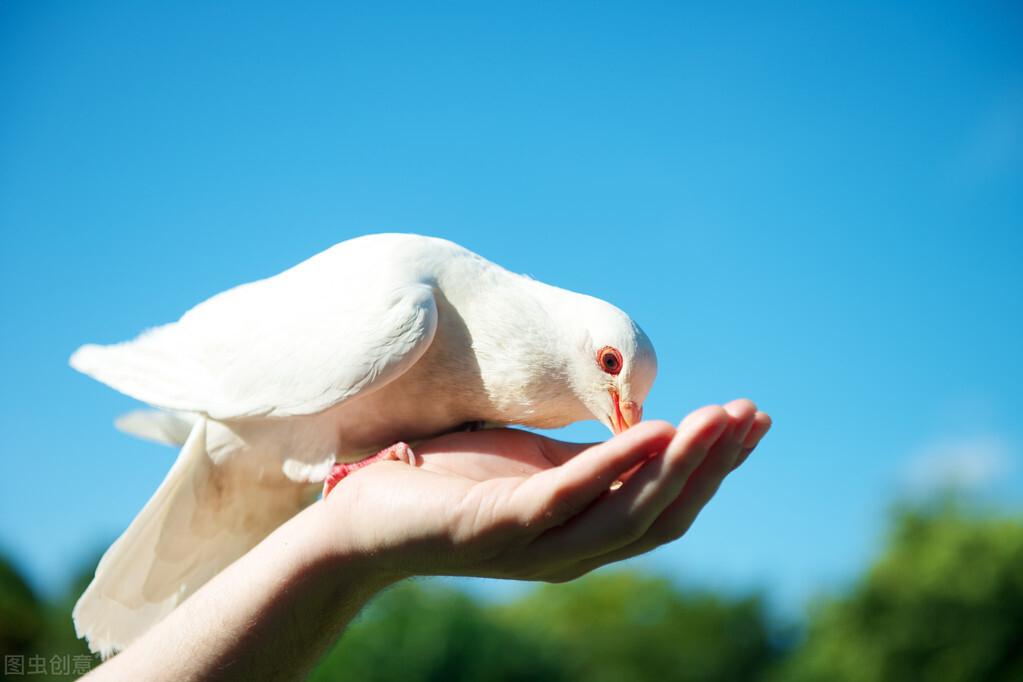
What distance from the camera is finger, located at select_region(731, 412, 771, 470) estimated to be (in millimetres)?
2746

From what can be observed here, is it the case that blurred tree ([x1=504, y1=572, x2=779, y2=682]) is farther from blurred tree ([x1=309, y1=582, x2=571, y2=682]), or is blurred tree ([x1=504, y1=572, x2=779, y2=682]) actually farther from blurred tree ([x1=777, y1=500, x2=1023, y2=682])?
blurred tree ([x1=309, y1=582, x2=571, y2=682])

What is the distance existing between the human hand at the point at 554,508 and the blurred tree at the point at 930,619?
93.6 ft

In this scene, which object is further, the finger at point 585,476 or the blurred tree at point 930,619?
the blurred tree at point 930,619

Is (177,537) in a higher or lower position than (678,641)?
lower

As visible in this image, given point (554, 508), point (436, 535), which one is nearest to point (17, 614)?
point (436, 535)

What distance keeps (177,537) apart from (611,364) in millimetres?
2289

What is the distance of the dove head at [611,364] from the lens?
3.81 meters

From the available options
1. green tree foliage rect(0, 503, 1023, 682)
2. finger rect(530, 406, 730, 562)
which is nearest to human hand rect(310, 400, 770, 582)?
finger rect(530, 406, 730, 562)

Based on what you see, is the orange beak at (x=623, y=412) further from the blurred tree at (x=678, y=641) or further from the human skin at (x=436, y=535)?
the blurred tree at (x=678, y=641)

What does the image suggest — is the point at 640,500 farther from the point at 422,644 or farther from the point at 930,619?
the point at 930,619

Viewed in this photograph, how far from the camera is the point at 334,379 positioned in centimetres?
353

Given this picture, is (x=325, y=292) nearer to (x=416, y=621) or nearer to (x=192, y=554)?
(x=192, y=554)

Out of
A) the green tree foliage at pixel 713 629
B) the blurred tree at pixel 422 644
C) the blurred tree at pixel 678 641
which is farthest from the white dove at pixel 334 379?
the blurred tree at pixel 678 641

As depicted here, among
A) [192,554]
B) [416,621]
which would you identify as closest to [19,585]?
[416,621]
